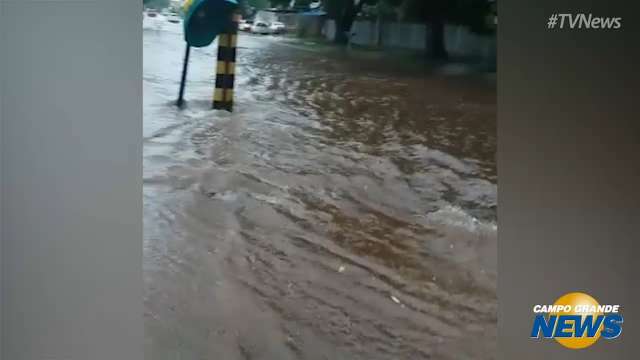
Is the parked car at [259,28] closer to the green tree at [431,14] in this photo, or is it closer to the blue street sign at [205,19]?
the blue street sign at [205,19]

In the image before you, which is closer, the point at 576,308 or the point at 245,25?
the point at 245,25

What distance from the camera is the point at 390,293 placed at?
1.95m

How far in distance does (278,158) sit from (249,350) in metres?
0.64

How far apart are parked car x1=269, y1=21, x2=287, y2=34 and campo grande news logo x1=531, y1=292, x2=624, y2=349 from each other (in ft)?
4.26

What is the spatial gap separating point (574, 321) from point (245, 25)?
153cm

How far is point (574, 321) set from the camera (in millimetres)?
2035

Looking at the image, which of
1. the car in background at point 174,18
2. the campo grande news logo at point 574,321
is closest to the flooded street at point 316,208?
the car in background at point 174,18

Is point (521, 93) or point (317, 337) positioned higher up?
point (521, 93)

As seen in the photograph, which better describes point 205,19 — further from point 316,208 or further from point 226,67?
point 316,208

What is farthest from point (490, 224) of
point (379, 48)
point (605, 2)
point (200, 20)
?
point (200, 20)

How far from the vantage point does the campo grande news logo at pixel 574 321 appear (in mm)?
2027

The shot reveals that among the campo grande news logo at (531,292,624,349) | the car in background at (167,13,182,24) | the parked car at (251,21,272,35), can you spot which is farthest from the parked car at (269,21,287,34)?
the campo grande news logo at (531,292,624,349)

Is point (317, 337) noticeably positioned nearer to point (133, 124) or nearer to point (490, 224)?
point (490, 224)

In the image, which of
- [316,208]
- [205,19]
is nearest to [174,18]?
[205,19]
